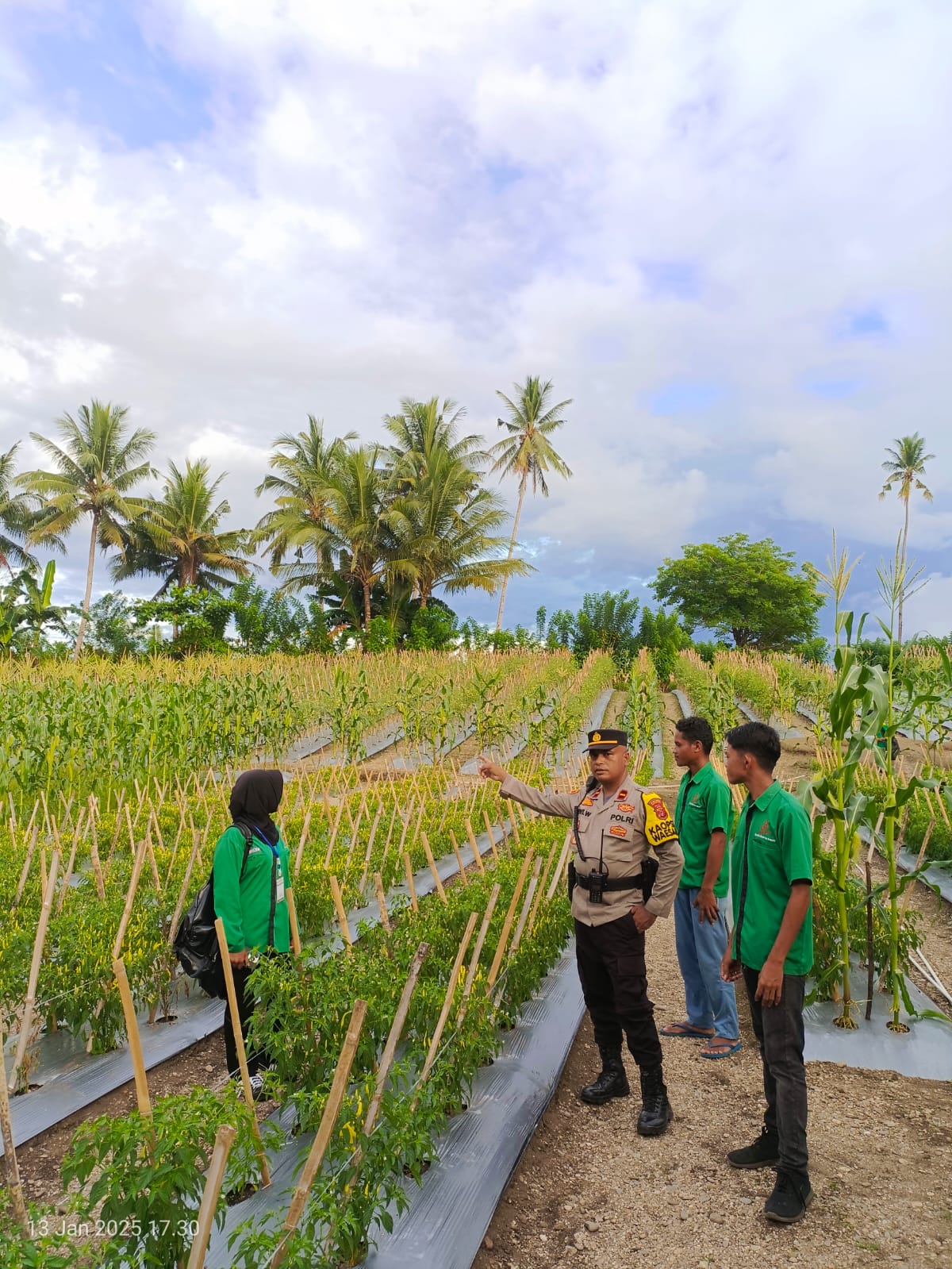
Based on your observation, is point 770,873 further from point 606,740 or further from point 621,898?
point 606,740

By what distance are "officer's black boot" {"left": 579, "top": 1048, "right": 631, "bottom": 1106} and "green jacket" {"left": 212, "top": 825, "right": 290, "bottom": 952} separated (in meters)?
1.60

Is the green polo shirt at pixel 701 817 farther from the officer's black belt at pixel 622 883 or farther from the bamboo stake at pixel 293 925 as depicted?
the bamboo stake at pixel 293 925

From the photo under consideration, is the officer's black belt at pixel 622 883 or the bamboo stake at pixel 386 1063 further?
the officer's black belt at pixel 622 883

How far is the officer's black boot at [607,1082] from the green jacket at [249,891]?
5.26 ft

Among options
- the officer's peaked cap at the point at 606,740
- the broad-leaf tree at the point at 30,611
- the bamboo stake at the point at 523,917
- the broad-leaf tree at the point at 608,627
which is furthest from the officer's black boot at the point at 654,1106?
the broad-leaf tree at the point at 608,627

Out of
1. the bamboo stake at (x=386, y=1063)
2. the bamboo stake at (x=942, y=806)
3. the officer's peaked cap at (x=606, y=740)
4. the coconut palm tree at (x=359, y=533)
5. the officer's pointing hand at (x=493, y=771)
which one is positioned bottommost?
the bamboo stake at (x=386, y=1063)

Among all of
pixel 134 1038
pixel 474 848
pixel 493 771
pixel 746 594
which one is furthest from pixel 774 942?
pixel 746 594

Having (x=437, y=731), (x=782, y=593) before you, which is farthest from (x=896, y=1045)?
(x=782, y=593)

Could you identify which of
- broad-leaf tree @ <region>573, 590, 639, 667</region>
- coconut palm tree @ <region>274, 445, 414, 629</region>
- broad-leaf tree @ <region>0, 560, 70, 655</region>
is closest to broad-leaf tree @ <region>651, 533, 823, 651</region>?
broad-leaf tree @ <region>573, 590, 639, 667</region>

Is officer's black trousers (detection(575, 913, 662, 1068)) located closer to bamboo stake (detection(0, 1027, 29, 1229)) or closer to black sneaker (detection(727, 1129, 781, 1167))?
black sneaker (detection(727, 1129, 781, 1167))

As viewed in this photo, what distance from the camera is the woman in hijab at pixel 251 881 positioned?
346cm

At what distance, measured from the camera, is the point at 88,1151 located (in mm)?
2064

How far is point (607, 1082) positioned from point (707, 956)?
0.90m

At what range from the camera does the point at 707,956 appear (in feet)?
14.3
